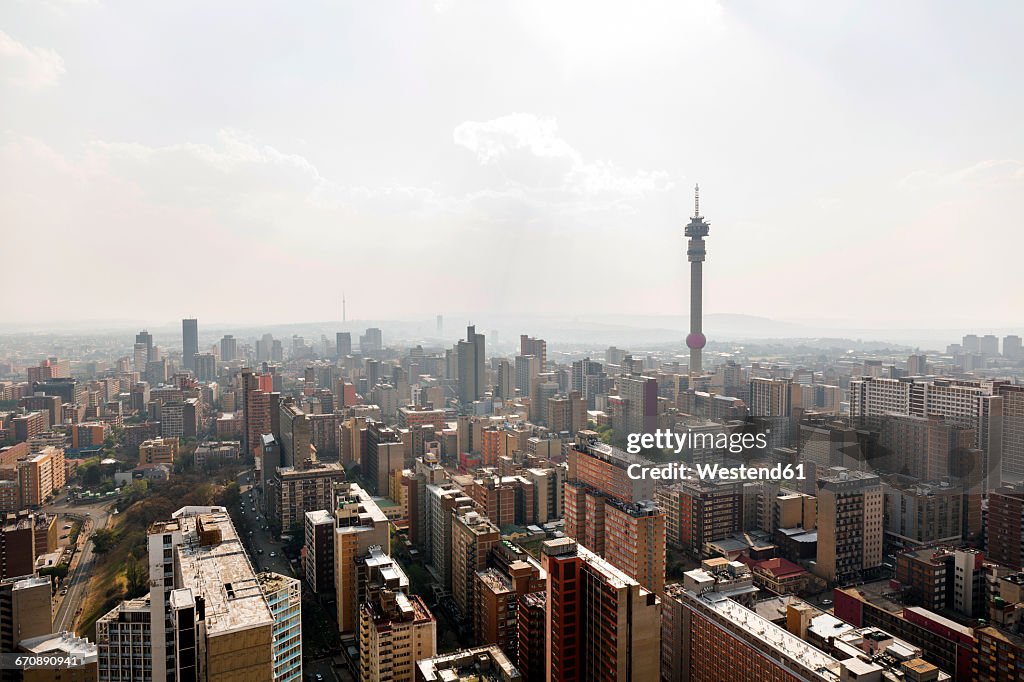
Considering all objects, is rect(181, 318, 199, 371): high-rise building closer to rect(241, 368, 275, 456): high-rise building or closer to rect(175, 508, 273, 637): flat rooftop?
rect(241, 368, 275, 456): high-rise building

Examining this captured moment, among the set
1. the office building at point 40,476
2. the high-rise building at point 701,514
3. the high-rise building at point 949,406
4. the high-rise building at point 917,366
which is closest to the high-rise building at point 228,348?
the office building at point 40,476

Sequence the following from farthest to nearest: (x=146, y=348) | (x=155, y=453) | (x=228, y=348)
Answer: (x=228, y=348) → (x=146, y=348) → (x=155, y=453)

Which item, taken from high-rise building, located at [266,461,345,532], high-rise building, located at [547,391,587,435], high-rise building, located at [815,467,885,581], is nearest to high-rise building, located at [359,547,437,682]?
high-rise building, located at [266,461,345,532]

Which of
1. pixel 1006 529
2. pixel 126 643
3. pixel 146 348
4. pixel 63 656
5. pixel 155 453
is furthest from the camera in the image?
pixel 146 348

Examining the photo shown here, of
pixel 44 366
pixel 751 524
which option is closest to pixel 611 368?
pixel 751 524

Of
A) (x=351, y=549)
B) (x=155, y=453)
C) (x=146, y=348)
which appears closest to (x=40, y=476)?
(x=155, y=453)

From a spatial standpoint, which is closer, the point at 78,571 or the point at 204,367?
the point at 78,571

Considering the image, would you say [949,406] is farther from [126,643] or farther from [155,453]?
[155,453]

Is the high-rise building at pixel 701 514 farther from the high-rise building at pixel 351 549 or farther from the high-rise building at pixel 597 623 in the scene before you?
the high-rise building at pixel 597 623
